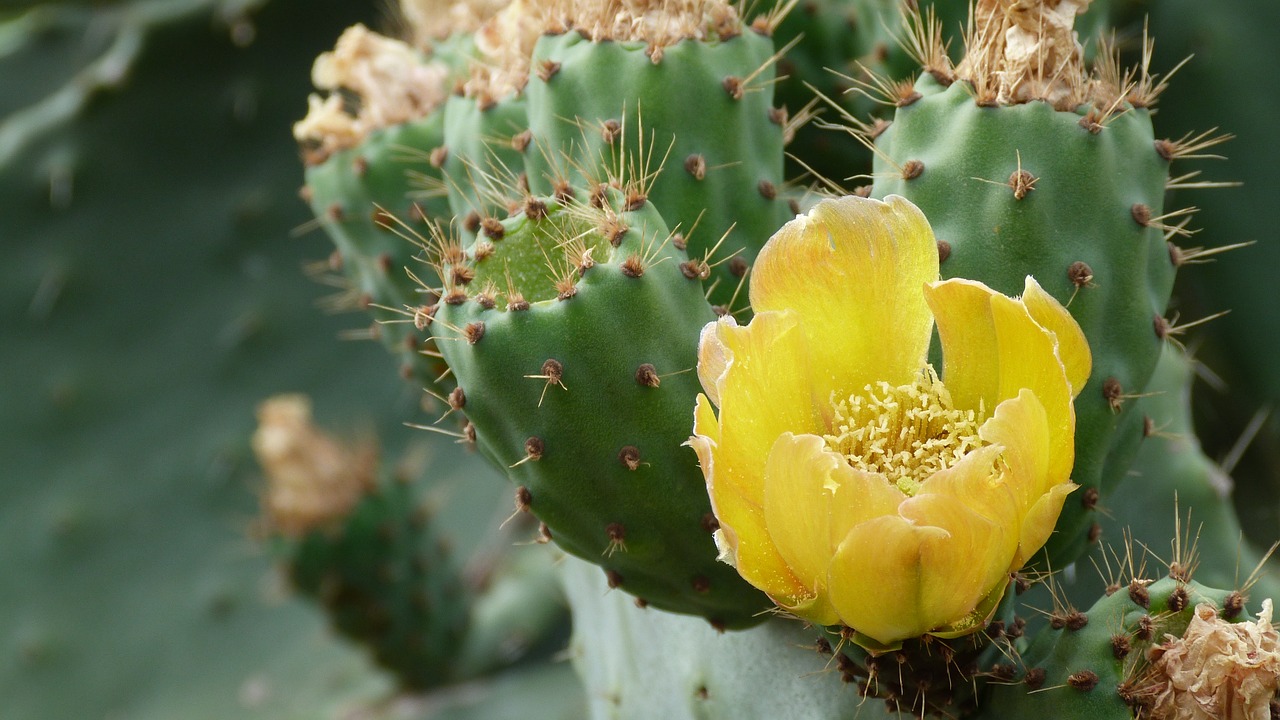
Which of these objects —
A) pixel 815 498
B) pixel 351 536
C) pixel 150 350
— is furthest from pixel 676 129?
pixel 150 350

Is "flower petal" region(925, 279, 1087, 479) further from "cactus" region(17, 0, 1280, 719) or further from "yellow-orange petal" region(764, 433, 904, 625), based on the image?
"yellow-orange petal" region(764, 433, 904, 625)

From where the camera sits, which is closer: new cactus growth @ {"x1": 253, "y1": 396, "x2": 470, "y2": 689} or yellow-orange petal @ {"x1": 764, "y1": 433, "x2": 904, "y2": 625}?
yellow-orange petal @ {"x1": 764, "y1": 433, "x2": 904, "y2": 625}

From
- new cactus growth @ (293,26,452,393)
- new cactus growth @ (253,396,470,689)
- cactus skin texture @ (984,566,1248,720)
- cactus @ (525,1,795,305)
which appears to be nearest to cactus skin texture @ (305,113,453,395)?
new cactus growth @ (293,26,452,393)

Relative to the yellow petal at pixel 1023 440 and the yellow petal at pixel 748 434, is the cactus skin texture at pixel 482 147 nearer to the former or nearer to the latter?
the yellow petal at pixel 748 434

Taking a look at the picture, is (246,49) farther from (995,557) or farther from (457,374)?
(995,557)

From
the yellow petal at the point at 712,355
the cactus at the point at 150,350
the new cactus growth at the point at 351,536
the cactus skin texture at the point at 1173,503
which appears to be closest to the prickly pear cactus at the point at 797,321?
the yellow petal at the point at 712,355

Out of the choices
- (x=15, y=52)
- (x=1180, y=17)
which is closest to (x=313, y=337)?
(x=15, y=52)

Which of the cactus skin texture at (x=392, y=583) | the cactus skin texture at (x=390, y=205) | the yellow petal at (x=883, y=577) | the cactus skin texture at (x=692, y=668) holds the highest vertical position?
the yellow petal at (x=883, y=577)
